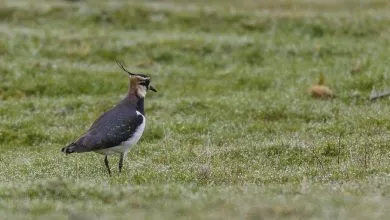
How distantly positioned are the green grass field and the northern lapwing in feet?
2.05

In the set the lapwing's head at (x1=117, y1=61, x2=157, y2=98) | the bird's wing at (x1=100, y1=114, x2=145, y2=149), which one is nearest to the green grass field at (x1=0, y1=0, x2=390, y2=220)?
the bird's wing at (x1=100, y1=114, x2=145, y2=149)

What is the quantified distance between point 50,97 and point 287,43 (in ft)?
35.8

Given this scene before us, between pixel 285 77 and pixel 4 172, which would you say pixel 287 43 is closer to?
pixel 285 77

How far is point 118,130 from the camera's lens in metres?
16.2

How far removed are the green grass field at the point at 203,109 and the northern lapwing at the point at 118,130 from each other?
625mm

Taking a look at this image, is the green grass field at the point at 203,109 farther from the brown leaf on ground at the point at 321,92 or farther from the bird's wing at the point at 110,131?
the bird's wing at the point at 110,131

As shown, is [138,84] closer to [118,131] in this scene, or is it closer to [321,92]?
[118,131]

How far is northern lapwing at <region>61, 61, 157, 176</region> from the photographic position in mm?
15867

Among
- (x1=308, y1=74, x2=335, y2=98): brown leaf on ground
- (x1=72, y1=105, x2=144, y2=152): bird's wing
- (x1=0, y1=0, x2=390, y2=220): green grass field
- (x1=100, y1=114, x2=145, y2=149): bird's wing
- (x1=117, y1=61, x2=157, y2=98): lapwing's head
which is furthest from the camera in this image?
(x1=308, y1=74, x2=335, y2=98): brown leaf on ground

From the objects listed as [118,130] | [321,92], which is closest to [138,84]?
[118,130]

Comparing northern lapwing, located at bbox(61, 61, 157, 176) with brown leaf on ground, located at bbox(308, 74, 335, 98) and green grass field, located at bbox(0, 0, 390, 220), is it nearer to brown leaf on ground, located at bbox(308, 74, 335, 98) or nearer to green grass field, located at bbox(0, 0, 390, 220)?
green grass field, located at bbox(0, 0, 390, 220)

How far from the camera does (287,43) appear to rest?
33.5 m

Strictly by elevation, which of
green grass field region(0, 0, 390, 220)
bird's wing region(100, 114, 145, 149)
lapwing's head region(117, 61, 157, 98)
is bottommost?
green grass field region(0, 0, 390, 220)

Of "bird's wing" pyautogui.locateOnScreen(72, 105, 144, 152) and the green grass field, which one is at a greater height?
"bird's wing" pyautogui.locateOnScreen(72, 105, 144, 152)
